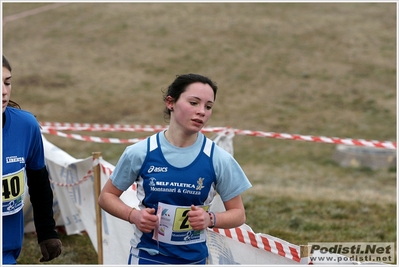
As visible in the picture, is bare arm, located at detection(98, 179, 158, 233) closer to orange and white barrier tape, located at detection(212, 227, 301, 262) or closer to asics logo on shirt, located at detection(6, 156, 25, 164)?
asics logo on shirt, located at detection(6, 156, 25, 164)

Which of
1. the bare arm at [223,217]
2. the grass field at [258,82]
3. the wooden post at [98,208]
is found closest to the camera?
the bare arm at [223,217]

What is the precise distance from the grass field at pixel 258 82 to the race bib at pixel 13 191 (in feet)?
10.3

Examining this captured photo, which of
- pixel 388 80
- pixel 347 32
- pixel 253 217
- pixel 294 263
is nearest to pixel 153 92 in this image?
pixel 388 80

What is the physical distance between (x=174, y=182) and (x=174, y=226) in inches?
9.5

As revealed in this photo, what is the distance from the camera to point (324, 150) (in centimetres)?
1856

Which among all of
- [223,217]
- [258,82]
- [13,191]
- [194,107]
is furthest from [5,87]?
[258,82]

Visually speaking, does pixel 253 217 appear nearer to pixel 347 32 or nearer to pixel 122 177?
pixel 122 177

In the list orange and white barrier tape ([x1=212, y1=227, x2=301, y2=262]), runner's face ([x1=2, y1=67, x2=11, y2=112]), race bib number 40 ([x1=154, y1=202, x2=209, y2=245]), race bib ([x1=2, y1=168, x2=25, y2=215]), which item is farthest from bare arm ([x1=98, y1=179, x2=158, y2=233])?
orange and white barrier tape ([x1=212, y1=227, x2=301, y2=262])

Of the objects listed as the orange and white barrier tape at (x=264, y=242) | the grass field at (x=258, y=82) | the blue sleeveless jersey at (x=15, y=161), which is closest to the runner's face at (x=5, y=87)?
the blue sleeveless jersey at (x=15, y=161)

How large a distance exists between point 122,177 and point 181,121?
44cm

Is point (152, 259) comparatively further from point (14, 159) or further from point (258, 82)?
point (258, 82)

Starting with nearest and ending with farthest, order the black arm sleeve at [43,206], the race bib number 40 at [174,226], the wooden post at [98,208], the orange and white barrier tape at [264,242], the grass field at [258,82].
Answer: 1. the race bib number 40 at [174,226]
2. the black arm sleeve at [43,206]
3. the orange and white barrier tape at [264,242]
4. the wooden post at [98,208]
5. the grass field at [258,82]

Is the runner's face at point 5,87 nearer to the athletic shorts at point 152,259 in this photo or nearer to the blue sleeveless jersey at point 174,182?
the blue sleeveless jersey at point 174,182

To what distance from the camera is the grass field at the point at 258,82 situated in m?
8.57
